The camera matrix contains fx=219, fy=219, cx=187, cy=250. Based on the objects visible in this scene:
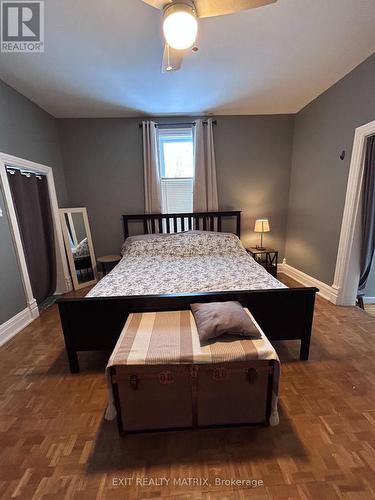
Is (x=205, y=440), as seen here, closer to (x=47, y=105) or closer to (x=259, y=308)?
(x=259, y=308)

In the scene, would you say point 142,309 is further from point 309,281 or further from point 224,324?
point 309,281

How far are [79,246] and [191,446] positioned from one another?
10.4 ft

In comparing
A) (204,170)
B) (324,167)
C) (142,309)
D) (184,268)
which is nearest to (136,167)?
(204,170)

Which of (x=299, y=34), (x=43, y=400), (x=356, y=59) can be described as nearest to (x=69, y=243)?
(x=43, y=400)

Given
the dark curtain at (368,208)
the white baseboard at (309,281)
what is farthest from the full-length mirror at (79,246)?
the dark curtain at (368,208)

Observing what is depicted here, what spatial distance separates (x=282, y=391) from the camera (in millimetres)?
1548

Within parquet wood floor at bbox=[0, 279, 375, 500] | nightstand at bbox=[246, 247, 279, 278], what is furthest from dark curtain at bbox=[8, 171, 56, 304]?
nightstand at bbox=[246, 247, 279, 278]

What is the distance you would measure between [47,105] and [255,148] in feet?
10.2

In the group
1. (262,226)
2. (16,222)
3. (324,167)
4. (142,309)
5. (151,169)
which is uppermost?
(151,169)

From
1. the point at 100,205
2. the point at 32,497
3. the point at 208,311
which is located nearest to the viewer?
the point at 32,497

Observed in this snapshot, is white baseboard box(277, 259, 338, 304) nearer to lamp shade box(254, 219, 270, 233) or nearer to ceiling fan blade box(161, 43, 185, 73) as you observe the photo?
lamp shade box(254, 219, 270, 233)

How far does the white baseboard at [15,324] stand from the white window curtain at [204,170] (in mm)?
2679

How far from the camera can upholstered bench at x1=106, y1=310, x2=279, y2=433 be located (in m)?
1.20

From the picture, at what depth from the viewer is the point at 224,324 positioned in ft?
4.37
